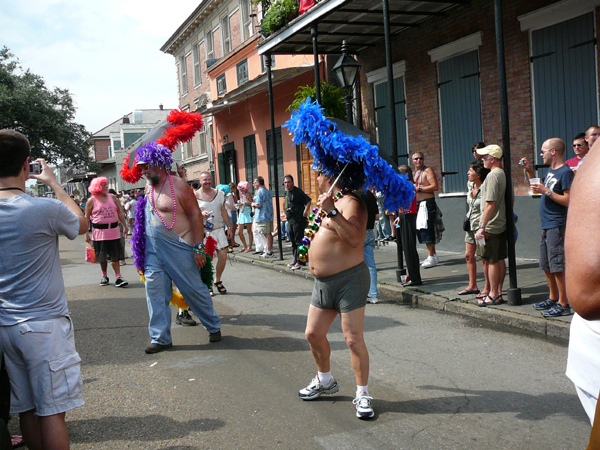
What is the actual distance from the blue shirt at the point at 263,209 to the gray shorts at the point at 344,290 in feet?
29.3

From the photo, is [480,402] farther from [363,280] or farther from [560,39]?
[560,39]

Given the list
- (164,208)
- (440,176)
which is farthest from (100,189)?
(440,176)

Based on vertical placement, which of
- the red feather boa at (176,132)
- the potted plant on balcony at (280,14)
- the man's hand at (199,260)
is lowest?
the man's hand at (199,260)

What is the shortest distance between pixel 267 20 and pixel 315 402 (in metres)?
9.98

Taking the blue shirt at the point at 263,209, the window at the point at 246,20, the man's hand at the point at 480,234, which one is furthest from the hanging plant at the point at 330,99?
the window at the point at 246,20

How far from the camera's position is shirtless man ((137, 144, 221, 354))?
564 centimetres

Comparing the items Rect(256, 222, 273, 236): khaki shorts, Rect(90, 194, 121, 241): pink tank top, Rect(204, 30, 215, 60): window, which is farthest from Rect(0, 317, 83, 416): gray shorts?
Rect(204, 30, 215, 60): window

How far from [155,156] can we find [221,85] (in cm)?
1771

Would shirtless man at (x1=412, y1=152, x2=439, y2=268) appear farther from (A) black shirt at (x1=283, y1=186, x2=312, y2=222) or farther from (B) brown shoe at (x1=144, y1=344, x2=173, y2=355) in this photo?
(B) brown shoe at (x1=144, y1=344, x2=173, y2=355)

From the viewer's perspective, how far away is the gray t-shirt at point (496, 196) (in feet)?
21.1

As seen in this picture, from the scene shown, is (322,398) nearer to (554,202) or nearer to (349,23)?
A: (554,202)

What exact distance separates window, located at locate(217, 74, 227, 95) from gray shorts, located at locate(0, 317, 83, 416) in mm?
20300

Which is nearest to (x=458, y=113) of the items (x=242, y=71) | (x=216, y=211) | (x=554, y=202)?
(x=216, y=211)

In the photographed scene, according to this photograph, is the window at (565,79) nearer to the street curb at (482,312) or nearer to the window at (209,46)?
the street curb at (482,312)
